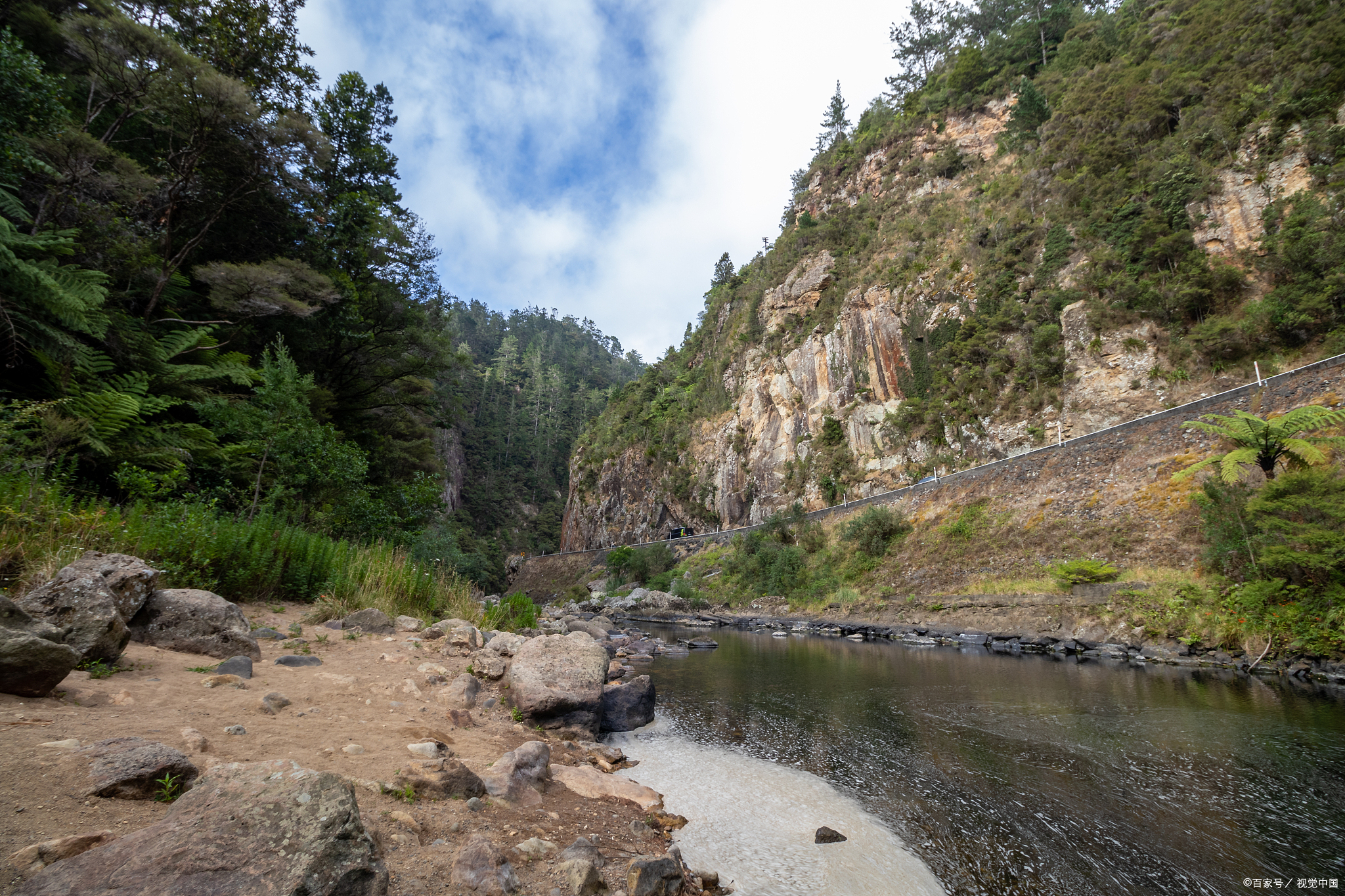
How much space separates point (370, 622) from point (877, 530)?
19632 millimetres

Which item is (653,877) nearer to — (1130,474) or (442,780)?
(442,780)

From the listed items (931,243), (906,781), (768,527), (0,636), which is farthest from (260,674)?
(931,243)

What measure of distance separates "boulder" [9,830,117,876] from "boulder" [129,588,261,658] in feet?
8.64

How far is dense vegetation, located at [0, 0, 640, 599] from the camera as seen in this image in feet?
21.7

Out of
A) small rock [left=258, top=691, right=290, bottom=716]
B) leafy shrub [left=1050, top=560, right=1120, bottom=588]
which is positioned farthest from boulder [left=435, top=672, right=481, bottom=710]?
leafy shrub [left=1050, top=560, right=1120, bottom=588]

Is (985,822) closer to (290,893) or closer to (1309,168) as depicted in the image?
(290,893)

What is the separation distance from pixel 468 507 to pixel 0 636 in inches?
2279

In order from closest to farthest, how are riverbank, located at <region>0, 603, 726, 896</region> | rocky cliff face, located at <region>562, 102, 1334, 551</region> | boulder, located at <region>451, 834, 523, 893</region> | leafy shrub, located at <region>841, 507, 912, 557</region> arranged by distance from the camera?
riverbank, located at <region>0, 603, 726, 896</region> < boulder, located at <region>451, 834, 523, 893</region> < rocky cliff face, located at <region>562, 102, 1334, 551</region> < leafy shrub, located at <region>841, 507, 912, 557</region>

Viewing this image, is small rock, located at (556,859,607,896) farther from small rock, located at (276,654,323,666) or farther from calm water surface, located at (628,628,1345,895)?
small rock, located at (276,654,323,666)

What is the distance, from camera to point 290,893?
1637 mm

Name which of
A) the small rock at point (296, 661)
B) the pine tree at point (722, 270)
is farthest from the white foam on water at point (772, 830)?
the pine tree at point (722, 270)

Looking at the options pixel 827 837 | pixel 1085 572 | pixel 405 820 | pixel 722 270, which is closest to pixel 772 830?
pixel 827 837

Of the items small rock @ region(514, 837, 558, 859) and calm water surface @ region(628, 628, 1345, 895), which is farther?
calm water surface @ region(628, 628, 1345, 895)

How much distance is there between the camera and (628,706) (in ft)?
21.9
